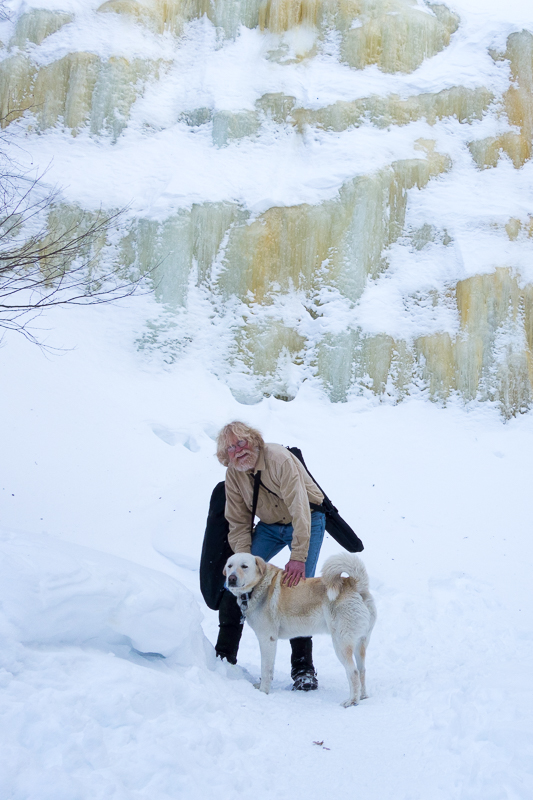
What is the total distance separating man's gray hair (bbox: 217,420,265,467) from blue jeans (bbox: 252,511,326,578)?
63 cm

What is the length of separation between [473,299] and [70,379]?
8189 millimetres

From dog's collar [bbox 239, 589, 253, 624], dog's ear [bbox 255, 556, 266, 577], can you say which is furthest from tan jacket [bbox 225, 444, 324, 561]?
dog's collar [bbox 239, 589, 253, 624]

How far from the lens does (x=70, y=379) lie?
10461 millimetres

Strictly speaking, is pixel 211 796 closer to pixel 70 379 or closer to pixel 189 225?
pixel 70 379

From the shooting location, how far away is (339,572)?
3.77m

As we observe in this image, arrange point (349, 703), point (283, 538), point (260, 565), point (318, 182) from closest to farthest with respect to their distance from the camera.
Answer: point (349, 703) < point (260, 565) < point (283, 538) < point (318, 182)

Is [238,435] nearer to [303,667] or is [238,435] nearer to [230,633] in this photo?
[230,633]

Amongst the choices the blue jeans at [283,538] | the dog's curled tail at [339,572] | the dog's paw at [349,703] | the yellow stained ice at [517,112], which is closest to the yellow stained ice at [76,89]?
the yellow stained ice at [517,112]

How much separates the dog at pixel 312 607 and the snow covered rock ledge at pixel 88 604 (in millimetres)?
517

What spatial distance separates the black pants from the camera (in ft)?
12.9

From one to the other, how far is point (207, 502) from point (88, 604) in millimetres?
5207

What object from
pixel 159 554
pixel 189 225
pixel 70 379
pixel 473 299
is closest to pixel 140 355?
pixel 70 379

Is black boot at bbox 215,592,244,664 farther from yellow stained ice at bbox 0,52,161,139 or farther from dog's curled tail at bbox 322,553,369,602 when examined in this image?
yellow stained ice at bbox 0,52,161,139

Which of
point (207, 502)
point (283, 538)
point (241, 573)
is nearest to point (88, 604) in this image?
point (241, 573)
